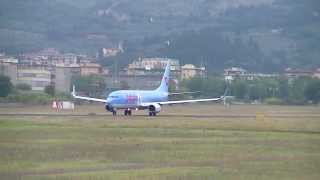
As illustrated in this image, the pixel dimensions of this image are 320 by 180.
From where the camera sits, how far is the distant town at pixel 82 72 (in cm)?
12712

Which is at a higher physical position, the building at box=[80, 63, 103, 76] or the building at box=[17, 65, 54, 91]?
the building at box=[80, 63, 103, 76]

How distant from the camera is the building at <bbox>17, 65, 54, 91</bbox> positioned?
121 meters

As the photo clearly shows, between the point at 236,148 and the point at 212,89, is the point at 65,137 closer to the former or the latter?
the point at 236,148

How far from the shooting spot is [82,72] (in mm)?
158500

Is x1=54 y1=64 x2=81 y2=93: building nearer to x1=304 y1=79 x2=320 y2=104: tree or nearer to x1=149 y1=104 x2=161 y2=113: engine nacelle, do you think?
x1=304 y1=79 x2=320 y2=104: tree

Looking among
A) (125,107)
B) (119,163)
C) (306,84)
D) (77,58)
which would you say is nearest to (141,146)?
(119,163)

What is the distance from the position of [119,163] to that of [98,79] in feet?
365

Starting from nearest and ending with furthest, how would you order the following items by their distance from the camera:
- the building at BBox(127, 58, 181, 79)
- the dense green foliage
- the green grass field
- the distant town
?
the green grass field
the dense green foliage
the distant town
the building at BBox(127, 58, 181, 79)

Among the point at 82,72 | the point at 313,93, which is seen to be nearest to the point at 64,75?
the point at 82,72

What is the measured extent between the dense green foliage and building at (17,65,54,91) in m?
20.0

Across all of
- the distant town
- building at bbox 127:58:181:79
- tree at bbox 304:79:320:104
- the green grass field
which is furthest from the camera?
building at bbox 127:58:181:79

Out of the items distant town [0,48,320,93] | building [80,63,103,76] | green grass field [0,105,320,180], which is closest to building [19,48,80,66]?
distant town [0,48,320,93]

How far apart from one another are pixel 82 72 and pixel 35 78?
29.2m

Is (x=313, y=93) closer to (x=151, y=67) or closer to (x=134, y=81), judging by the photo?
(x=134, y=81)
